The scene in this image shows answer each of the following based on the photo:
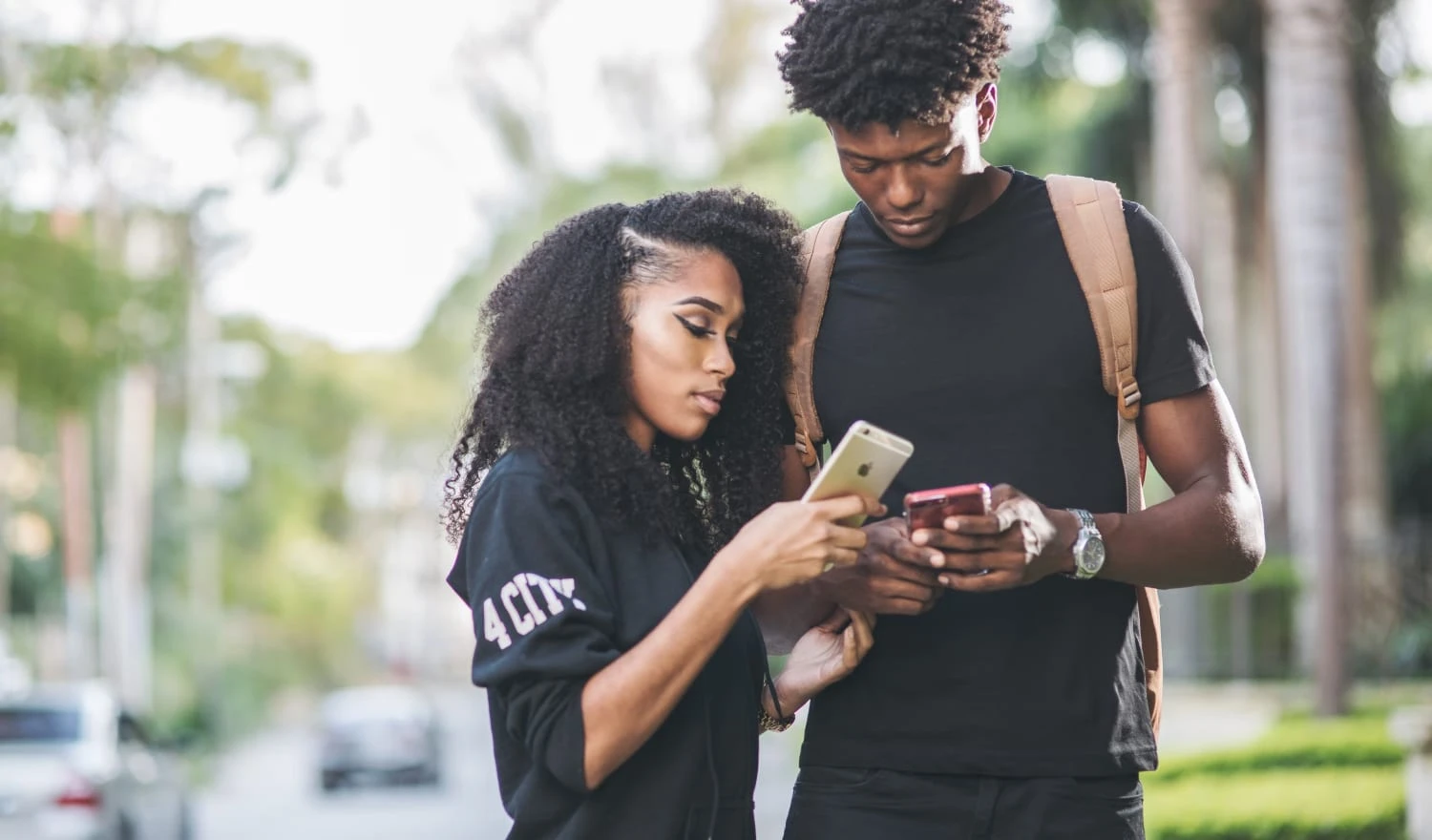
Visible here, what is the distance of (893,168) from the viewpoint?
3082 millimetres

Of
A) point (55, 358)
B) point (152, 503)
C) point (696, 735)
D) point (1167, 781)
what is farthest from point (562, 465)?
point (152, 503)

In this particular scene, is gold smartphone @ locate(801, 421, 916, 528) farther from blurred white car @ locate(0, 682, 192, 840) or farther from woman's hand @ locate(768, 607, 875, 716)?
blurred white car @ locate(0, 682, 192, 840)

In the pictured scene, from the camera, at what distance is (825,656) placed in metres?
3.23

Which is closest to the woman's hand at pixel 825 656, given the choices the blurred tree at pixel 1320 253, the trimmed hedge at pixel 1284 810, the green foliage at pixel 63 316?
the trimmed hedge at pixel 1284 810

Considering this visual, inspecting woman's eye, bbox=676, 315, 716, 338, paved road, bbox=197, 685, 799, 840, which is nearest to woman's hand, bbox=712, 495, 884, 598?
woman's eye, bbox=676, 315, 716, 338

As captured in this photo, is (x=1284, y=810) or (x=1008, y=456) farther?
(x=1284, y=810)

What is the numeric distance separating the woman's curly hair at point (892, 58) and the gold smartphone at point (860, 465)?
509 mm

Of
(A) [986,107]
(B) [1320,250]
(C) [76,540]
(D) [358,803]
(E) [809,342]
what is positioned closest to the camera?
(A) [986,107]

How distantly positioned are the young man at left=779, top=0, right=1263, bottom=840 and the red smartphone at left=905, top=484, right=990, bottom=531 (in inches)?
2.6

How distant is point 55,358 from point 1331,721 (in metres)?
9.94

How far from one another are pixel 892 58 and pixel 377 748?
2631 cm

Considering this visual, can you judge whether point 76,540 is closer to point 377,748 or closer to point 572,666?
point 377,748

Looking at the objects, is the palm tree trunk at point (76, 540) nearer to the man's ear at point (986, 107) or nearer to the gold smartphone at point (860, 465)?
the man's ear at point (986, 107)

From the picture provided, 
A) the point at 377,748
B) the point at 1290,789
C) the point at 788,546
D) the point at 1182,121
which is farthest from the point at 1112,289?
the point at 377,748
